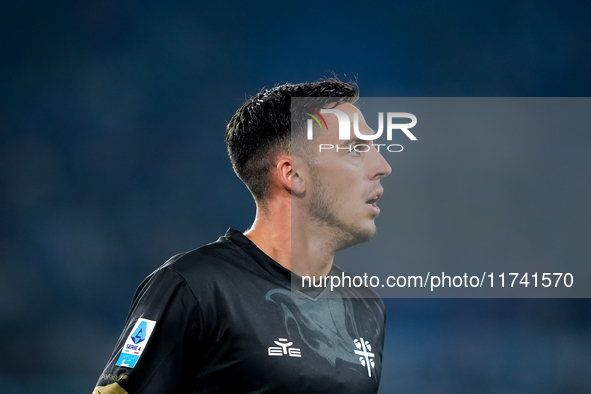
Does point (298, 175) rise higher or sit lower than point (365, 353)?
higher

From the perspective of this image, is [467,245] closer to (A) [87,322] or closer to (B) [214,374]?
(B) [214,374]

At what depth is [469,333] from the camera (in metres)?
4.48

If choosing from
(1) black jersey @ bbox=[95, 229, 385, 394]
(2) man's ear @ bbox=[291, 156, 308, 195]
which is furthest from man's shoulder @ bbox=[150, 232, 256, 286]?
(2) man's ear @ bbox=[291, 156, 308, 195]

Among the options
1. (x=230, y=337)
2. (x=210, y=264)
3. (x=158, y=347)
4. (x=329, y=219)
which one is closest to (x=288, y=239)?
(x=329, y=219)

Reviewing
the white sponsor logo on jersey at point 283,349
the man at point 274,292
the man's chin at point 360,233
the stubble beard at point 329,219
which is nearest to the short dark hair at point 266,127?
the man at point 274,292

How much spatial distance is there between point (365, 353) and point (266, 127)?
0.79m

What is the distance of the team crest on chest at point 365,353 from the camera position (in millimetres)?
1776

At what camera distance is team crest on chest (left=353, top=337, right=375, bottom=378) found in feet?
5.83

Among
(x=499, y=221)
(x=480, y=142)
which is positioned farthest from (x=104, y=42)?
(x=499, y=221)

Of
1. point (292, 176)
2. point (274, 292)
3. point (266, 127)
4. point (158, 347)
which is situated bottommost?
point (158, 347)

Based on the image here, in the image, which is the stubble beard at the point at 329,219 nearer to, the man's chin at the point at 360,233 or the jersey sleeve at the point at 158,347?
the man's chin at the point at 360,233

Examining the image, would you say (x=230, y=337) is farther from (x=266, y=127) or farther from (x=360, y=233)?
(x=266, y=127)

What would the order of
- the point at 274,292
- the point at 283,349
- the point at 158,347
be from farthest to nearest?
the point at 274,292
the point at 283,349
the point at 158,347

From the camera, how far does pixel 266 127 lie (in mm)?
1859
